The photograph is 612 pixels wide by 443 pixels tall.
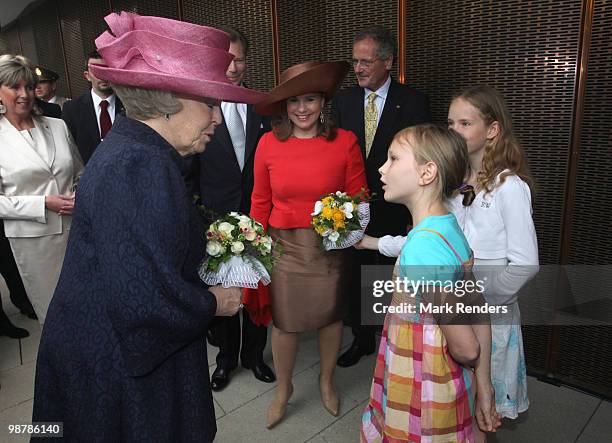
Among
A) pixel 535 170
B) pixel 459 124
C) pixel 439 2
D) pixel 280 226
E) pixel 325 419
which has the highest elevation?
pixel 439 2

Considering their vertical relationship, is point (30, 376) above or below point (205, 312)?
below

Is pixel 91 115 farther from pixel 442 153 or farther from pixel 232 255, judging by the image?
pixel 442 153

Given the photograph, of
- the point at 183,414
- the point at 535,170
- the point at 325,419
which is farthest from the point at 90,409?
the point at 535,170

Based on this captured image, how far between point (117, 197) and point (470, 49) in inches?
95.0

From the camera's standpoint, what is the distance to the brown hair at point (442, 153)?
1420 millimetres

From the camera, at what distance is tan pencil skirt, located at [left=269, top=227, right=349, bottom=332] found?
2348 mm

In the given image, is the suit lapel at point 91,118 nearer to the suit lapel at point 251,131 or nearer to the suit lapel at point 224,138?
the suit lapel at point 224,138

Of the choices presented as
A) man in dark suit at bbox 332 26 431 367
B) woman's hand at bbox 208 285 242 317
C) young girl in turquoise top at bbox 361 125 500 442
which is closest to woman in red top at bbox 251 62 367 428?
man in dark suit at bbox 332 26 431 367

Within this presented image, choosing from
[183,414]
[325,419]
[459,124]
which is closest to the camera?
[183,414]

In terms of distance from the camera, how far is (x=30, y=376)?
3064 millimetres

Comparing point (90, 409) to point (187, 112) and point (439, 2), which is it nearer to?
point (187, 112)

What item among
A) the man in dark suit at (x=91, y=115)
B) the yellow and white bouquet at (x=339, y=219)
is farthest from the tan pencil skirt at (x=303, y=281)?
the man in dark suit at (x=91, y=115)

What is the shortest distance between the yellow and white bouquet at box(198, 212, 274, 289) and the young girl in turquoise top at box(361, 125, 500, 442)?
48 cm

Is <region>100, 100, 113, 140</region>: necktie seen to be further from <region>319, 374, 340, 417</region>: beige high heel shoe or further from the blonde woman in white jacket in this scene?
<region>319, 374, 340, 417</region>: beige high heel shoe
